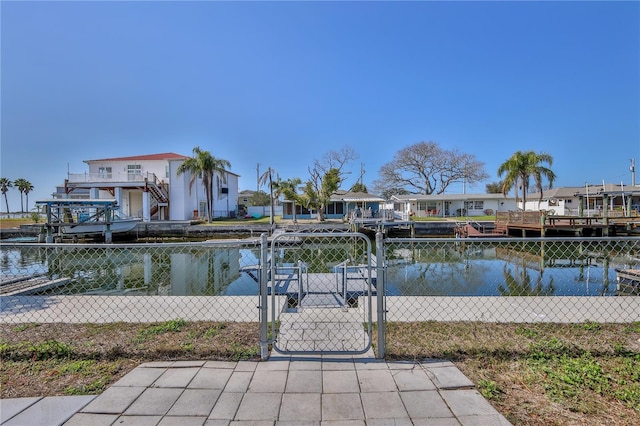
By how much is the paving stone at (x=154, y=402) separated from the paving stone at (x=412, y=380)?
1.64 meters

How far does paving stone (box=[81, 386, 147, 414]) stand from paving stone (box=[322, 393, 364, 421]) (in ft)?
4.44

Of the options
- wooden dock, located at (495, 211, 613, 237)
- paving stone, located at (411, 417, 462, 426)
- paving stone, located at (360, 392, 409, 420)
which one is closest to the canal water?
paving stone, located at (360, 392, 409, 420)

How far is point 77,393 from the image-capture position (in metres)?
2.29

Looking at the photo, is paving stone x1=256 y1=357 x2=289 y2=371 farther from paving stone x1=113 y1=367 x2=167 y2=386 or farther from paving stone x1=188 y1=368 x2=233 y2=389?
paving stone x1=113 y1=367 x2=167 y2=386

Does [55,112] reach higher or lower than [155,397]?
higher

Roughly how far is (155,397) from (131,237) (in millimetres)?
25367

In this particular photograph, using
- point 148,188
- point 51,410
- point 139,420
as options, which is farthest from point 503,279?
point 148,188

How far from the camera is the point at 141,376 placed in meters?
2.54

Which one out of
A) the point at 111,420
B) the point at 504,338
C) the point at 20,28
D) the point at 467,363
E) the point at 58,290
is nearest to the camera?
the point at 111,420

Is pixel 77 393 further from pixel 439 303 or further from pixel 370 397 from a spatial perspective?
pixel 439 303

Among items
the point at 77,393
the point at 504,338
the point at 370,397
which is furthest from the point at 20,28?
the point at 504,338

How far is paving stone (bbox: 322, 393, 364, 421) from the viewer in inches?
80.3

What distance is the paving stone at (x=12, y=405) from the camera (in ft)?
6.68

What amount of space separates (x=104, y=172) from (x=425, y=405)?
35.2m
